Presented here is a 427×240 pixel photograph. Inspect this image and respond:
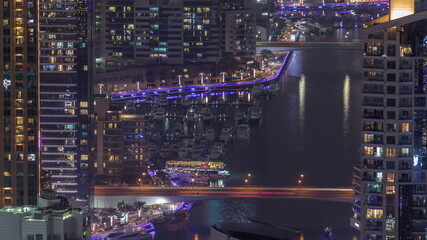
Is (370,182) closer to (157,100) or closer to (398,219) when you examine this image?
(398,219)

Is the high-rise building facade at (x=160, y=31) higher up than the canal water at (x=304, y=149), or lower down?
higher up

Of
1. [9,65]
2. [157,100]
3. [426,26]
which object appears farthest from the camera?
[157,100]

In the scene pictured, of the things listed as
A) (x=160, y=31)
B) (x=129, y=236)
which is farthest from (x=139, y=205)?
(x=160, y=31)

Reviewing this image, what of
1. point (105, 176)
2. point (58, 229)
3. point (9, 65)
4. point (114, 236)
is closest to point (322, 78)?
point (105, 176)

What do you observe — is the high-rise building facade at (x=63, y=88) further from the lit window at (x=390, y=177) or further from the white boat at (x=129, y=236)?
the lit window at (x=390, y=177)

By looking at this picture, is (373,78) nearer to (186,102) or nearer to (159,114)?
(159,114)

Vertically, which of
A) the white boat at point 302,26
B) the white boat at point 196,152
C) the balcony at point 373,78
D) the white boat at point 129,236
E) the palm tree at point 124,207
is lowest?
the white boat at point 129,236

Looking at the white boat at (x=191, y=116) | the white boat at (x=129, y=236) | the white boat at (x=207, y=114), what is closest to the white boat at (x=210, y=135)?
the white boat at (x=191, y=116)
